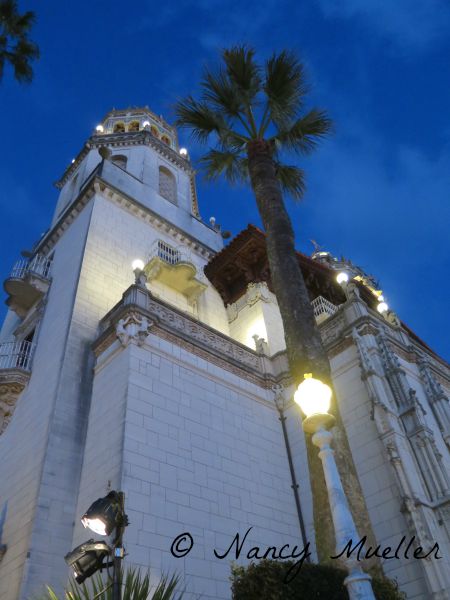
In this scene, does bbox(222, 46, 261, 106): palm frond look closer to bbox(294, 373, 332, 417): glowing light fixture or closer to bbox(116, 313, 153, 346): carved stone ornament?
bbox(116, 313, 153, 346): carved stone ornament

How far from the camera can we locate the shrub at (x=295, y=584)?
28.7 feet

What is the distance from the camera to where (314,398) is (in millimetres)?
6719

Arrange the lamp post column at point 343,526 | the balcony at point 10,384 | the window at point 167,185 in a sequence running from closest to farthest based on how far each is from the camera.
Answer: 1. the lamp post column at point 343,526
2. the balcony at point 10,384
3. the window at point 167,185

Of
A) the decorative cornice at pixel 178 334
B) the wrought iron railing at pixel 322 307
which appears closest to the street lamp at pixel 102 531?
the decorative cornice at pixel 178 334

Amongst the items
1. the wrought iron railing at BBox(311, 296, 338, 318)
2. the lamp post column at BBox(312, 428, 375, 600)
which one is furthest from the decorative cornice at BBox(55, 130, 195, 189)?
the lamp post column at BBox(312, 428, 375, 600)

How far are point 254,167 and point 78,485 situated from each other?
921cm

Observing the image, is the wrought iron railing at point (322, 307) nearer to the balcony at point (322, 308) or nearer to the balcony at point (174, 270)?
the balcony at point (322, 308)

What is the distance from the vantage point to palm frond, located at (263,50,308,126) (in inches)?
564

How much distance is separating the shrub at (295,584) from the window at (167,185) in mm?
22286

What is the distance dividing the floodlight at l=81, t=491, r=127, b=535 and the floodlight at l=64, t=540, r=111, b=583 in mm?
323

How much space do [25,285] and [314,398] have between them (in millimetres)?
16853

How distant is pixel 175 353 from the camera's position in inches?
630

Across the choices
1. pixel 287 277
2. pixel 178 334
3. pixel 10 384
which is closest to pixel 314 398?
pixel 287 277

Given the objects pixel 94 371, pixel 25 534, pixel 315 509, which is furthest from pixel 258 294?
pixel 315 509
